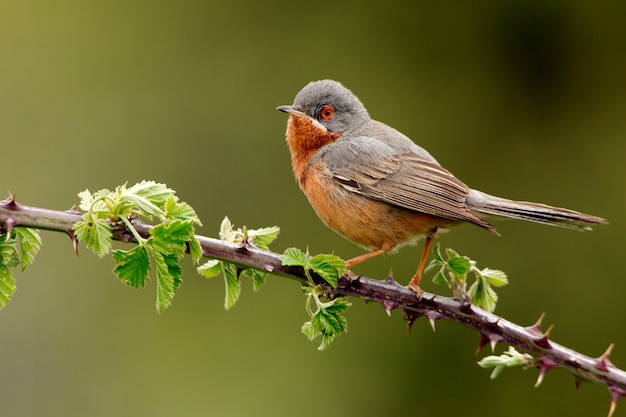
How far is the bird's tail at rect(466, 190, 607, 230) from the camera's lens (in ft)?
14.9

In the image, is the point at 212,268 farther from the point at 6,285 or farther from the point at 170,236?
the point at 6,285

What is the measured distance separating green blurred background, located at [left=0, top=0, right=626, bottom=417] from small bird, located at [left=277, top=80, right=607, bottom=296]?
2.70m

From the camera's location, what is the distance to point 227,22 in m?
9.84

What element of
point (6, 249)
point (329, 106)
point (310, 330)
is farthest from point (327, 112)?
point (6, 249)

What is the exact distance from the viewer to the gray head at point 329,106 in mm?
6031

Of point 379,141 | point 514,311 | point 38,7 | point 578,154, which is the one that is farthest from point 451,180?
point 38,7

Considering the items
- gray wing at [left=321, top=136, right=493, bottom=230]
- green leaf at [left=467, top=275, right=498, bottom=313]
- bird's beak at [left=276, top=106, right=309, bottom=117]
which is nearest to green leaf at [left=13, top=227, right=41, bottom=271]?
green leaf at [left=467, top=275, right=498, bottom=313]

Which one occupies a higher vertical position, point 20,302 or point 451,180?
point 451,180

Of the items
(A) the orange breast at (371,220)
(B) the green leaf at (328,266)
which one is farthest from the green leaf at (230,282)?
(A) the orange breast at (371,220)

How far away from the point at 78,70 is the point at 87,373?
367 centimetres

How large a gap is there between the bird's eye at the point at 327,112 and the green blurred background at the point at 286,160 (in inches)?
106

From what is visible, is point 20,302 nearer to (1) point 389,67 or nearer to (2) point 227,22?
(2) point 227,22

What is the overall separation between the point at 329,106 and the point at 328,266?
274 centimetres

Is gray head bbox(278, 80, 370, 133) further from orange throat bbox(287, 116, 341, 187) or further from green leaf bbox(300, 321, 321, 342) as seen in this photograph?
green leaf bbox(300, 321, 321, 342)
